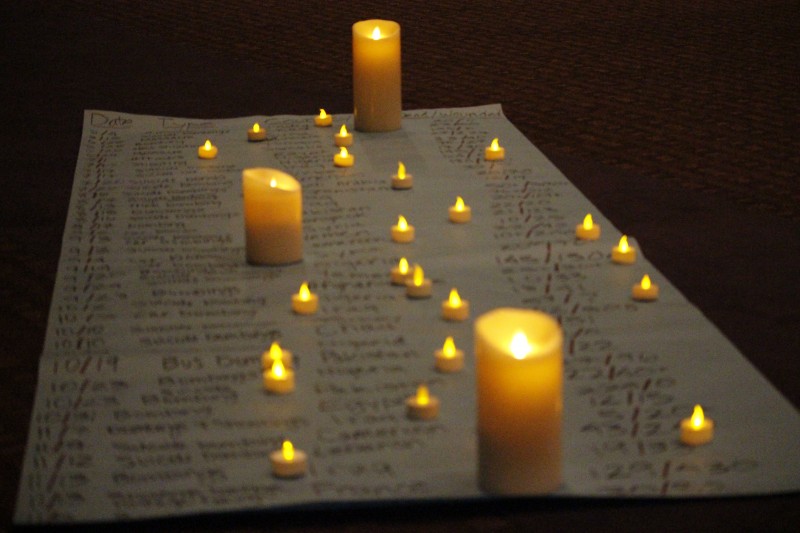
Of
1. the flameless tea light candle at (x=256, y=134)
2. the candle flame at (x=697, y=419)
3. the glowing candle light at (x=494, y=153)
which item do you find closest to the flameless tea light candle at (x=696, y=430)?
the candle flame at (x=697, y=419)

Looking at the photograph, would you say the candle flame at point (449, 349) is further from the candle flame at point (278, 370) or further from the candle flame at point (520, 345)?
the candle flame at point (520, 345)

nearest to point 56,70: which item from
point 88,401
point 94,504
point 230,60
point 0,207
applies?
point 230,60

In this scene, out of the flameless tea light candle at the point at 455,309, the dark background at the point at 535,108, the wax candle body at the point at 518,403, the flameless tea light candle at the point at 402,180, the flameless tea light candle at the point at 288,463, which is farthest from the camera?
the flameless tea light candle at the point at 402,180

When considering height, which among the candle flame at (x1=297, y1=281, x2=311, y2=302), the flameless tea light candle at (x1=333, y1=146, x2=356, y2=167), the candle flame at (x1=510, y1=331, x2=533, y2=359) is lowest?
the candle flame at (x1=510, y1=331, x2=533, y2=359)

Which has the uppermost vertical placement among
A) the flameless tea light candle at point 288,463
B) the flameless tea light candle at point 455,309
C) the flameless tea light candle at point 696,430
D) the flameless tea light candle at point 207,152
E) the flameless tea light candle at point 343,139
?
the flameless tea light candle at point 343,139

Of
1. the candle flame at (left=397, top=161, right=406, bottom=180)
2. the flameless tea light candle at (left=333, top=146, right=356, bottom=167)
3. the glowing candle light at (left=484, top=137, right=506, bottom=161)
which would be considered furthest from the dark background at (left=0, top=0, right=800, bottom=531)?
the flameless tea light candle at (left=333, top=146, right=356, bottom=167)

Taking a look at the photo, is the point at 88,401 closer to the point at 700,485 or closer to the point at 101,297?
the point at 101,297

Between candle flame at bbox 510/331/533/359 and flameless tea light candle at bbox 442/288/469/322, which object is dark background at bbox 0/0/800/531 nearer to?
candle flame at bbox 510/331/533/359
